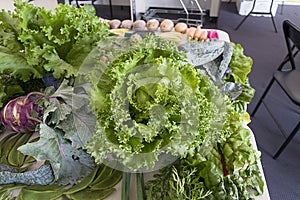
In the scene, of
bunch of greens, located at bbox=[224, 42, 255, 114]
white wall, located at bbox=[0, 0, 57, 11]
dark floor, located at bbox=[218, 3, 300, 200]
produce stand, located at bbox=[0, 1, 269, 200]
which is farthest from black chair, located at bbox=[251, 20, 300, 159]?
white wall, located at bbox=[0, 0, 57, 11]

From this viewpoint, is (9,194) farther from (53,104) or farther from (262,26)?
(262,26)

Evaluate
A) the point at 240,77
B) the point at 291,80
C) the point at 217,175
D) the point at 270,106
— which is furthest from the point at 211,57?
the point at 270,106

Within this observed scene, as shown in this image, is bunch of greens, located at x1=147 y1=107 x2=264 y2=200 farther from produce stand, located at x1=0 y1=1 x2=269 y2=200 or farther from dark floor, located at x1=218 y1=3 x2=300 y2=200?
dark floor, located at x1=218 y1=3 x2=300 y2=200

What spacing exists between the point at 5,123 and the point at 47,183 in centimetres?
23

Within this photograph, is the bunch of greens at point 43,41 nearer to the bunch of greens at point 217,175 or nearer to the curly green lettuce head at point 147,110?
the curly green lettuce head at point 147,110

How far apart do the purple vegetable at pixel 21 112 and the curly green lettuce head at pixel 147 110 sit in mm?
258

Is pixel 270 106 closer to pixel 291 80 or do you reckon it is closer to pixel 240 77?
pixel 291 80

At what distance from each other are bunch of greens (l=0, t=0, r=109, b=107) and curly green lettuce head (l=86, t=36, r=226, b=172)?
0.26 metres

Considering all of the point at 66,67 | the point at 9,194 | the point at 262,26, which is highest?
→ the point at 66,67

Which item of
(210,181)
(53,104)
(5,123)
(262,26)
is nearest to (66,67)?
(53,104)

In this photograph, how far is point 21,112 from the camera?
747mm

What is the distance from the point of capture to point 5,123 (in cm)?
79

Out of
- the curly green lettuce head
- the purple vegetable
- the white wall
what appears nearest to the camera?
the curly green lettuce head

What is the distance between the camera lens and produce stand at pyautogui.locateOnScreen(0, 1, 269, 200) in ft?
1.75
